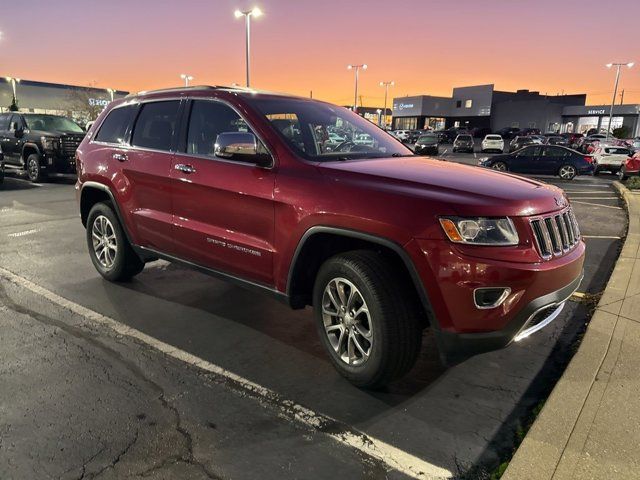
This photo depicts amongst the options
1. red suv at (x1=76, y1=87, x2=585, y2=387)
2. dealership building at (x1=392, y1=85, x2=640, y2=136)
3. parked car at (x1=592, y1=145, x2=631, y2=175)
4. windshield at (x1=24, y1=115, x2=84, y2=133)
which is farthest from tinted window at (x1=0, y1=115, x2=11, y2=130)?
dealership building at (x1=392, y1=85, x2=640, y2=136)

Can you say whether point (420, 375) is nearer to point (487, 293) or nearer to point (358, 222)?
point (487, 293)

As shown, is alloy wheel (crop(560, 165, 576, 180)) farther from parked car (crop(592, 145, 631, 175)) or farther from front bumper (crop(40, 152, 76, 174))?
front bumper (crop(40, 152, 76, 174))

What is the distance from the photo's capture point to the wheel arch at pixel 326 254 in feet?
9.44

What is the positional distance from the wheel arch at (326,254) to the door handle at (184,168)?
130 cm

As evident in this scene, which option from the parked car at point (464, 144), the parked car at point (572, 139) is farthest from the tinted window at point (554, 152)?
the parked car at point (464, 144)

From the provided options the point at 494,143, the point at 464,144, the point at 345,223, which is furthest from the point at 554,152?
the point at 345,223

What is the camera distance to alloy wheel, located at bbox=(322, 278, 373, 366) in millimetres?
3201

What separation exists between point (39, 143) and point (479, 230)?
Answer: 14.2 meters

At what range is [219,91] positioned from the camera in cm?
411

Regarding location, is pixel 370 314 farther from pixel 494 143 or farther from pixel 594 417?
pixel 494 143

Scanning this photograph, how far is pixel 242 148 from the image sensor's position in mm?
3506

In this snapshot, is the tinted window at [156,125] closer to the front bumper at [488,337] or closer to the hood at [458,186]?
the hood at [458,186]

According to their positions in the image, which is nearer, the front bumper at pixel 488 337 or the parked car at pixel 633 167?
the front bumper at pixel 488 337

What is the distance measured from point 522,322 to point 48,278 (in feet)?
15.9
